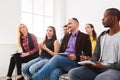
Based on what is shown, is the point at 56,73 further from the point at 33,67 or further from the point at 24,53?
the point at 24,53

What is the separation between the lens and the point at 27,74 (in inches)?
138

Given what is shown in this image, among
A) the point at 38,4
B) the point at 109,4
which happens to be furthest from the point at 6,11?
the point at 109,4

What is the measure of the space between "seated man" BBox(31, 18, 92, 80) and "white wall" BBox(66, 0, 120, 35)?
6.35 feet

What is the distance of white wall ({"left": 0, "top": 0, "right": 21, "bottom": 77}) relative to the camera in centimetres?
447

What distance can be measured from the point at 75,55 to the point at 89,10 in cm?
258

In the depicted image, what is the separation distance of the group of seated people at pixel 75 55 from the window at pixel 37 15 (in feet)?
4.41

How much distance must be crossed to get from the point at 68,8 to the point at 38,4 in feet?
2.54

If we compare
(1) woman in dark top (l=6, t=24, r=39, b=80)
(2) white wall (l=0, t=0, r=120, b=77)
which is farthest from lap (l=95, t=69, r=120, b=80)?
(2) white wall (l=0, t=0, r=120, b=77)

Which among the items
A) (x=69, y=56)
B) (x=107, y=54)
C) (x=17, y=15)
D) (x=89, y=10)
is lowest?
(x=69, y=56)

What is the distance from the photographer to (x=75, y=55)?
280 cm

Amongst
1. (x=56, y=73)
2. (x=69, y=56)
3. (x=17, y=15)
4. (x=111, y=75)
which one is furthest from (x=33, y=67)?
(x=17, y=15)

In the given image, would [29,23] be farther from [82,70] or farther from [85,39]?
[82,70]

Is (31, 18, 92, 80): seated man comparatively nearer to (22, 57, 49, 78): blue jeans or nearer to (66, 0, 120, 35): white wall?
(22, 57, 49, 78): blue jeans

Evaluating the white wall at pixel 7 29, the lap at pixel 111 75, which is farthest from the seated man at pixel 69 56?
the white wall at pixel 7 29
